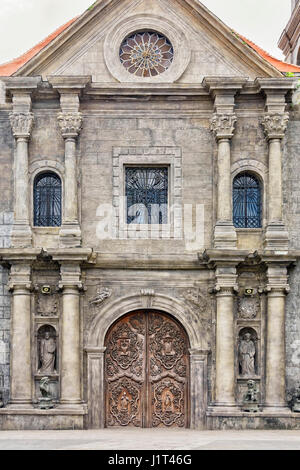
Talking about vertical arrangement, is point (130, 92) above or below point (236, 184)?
above

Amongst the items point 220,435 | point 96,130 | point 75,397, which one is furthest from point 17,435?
point 96,130

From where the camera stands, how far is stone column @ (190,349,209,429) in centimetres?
2900

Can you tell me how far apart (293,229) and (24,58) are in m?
8.64

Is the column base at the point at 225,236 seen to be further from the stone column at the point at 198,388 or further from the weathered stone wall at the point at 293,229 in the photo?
the stone column at the point at 198,388

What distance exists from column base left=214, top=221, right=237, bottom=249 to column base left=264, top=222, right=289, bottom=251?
829 millimetres

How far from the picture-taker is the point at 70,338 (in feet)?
94.3

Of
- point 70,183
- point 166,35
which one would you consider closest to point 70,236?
point 70,183

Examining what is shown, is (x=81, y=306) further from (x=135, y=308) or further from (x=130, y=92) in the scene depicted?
(x=130, y=92)

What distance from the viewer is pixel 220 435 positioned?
26.5 metres

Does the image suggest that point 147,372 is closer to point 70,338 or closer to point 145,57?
point 70,338

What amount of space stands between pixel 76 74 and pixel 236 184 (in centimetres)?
500

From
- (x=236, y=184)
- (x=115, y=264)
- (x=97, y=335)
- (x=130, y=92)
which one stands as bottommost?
(x=97, y=335)

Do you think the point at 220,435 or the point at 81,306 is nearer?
the point at 220,435

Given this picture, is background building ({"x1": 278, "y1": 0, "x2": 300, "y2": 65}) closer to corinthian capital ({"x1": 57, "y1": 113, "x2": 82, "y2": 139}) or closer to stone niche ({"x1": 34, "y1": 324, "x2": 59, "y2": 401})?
corinthian capital ({"x1": 57, "y1": 113, "x2": 82, "y2": 139})
